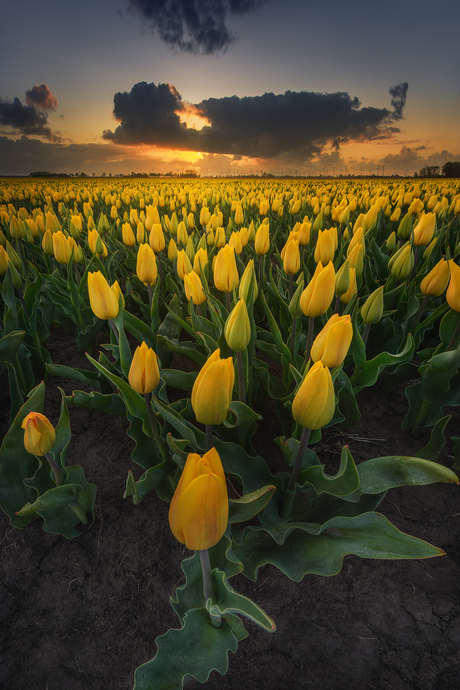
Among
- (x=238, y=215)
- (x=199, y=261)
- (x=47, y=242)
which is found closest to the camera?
(x=199, y=261)

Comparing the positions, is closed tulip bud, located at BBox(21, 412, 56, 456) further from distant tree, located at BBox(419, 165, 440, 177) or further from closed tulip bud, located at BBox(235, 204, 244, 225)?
distant tree, located at BBox(419, 165, 440, 177)

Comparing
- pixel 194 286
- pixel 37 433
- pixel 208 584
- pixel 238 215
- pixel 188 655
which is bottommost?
pixel 188 655

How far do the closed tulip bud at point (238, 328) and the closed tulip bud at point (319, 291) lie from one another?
353 millimetres

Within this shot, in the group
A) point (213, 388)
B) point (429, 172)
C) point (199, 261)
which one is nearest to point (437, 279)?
point (199, 261)

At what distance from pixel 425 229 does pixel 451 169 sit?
215 feet

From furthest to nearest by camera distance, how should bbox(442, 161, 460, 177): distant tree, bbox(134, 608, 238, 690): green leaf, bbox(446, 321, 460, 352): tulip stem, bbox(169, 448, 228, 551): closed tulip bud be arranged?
bbox(442, 161, 460, 177): distant tree < bbox(446, 321, 460, 352): tulip stem < bbox(134, 608, 238, 690): green leaf < bbox(169, 448, 228, 551): closed tulip bud

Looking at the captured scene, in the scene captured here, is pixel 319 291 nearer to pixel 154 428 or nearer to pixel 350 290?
pixel 350 290

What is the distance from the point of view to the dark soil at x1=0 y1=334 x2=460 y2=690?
1163 mm

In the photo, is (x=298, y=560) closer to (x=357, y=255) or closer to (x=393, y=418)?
(x=393, y=418)

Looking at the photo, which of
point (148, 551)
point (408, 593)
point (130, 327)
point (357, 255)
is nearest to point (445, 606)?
point (408, 593)

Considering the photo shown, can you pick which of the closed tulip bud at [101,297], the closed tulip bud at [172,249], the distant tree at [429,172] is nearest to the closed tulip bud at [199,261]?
the closed tulip bud at [172,249]

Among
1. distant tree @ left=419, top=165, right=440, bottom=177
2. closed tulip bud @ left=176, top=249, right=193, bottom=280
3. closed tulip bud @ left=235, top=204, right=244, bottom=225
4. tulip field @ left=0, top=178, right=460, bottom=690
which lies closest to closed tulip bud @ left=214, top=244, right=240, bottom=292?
tulip field @ left=0, top=178, right=460, bottom=690

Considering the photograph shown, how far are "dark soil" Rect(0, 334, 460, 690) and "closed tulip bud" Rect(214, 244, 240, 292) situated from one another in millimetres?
1250

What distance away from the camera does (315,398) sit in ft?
3.40
